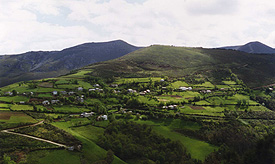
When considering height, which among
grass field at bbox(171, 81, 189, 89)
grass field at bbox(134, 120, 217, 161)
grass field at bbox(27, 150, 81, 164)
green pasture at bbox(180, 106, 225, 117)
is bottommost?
grass field at bbox(134, 120, 217, 161)

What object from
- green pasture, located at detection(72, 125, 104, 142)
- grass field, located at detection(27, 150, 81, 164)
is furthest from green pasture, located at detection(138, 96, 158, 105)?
grass field, located at detection(27, 150, 81, 164)

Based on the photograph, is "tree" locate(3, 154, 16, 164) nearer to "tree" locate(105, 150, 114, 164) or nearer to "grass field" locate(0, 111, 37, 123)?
"grass field" locate(0, 111, 37, 123)

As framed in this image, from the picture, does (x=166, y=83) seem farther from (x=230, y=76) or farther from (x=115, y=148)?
(x=115, y=148)

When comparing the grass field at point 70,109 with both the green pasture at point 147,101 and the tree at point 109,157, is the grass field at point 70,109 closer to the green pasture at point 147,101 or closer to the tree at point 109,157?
the green pasture at point 147,101

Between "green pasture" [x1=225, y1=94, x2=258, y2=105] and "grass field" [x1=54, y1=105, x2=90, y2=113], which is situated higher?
"grass field" [x1=54, y1=105, x2=90, y2=113]

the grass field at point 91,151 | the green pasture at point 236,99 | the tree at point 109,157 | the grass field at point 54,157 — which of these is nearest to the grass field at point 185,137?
the tree at point 109,157

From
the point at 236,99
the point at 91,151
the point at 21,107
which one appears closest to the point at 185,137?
the point at 91,151

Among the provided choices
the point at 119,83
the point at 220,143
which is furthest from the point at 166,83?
the point at 220,143

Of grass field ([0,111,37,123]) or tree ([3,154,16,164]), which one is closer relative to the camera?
tree ([3,154,16,164])
